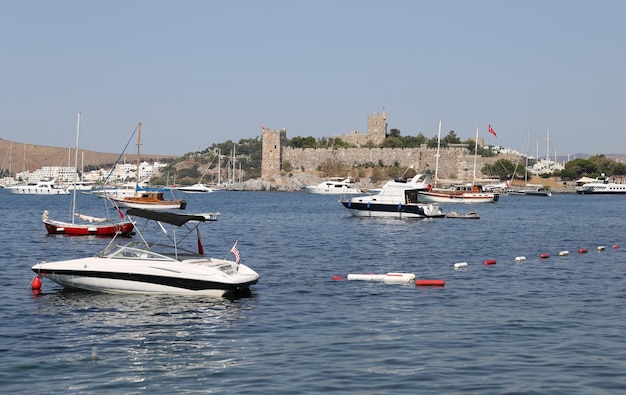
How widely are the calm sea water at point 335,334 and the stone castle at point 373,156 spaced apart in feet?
298

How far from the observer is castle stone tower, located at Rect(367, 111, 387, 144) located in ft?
424

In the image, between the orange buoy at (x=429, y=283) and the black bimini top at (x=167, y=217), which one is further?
the orange buoy at (x=429, y=283)

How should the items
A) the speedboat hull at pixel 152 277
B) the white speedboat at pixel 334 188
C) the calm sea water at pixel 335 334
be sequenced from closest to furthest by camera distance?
the calm sea water at pixel 335 334
the speedboat hull at pixel 152 277
the white speedboat at pixel 334 188

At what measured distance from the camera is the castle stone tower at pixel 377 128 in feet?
424

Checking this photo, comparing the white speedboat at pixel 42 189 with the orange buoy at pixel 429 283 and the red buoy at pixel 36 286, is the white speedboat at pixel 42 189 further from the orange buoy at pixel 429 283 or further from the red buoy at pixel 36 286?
the orange buoy at pixel 429 283

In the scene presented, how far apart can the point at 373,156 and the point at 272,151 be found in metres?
14.1

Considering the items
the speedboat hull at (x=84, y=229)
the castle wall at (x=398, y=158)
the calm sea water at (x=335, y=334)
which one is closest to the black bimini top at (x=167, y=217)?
the calm sea water at (x=335, y=334)

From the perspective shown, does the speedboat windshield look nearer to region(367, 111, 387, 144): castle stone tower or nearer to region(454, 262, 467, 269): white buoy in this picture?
region(454, 262, 467, 269): white buoy

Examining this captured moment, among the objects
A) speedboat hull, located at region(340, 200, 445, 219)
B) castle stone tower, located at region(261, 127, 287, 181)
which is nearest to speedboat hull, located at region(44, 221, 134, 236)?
speedboat hull, located at region(340, 200, 445, 219)

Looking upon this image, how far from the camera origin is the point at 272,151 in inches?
4892

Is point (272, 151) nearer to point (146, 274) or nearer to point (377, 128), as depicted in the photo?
point (377, 128)

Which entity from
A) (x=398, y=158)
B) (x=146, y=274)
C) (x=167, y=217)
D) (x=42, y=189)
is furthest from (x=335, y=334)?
(x=398, y=158)

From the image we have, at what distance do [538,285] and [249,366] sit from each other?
1096cm

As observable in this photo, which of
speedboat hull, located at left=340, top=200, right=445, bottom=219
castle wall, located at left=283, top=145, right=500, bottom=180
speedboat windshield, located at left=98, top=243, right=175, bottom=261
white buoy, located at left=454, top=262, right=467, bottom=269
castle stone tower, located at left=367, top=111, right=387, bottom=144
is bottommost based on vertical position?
white buoy, located at left=454, top=262, right=467, bottom=269
